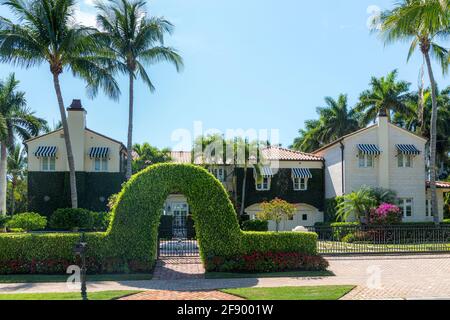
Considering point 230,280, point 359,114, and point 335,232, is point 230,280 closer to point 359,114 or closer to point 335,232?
point 335,232

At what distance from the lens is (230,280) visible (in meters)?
15.5

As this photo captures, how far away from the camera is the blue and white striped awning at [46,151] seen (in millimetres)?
35438

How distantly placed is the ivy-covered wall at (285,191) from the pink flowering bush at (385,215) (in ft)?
27.9

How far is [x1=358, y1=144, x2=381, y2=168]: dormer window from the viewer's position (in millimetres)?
36719

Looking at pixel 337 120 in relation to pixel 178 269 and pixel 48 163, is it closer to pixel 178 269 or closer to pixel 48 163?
pixel 48 163

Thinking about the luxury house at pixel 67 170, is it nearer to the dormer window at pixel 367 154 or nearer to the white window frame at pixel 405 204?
the dormer window at pixel 367 154

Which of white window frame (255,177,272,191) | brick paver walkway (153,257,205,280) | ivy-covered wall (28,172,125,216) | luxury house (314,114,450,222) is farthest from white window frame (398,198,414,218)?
ivy-covered wall (28,172,125,216)

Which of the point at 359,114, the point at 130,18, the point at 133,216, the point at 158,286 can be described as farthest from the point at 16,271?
the point at 359,114

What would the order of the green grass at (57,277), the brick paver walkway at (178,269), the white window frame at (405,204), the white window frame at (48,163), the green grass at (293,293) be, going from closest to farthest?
the green grass at (293,293), the green grass at (57,277), the brick paver walkway at (178,269), the white window frame at (48,163), the white window frame at (405,204)

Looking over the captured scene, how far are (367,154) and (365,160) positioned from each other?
1.98 feet

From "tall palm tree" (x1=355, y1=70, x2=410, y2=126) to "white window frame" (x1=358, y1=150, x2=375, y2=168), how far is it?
11.2 meters

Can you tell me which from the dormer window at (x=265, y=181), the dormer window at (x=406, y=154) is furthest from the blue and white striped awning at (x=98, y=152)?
the dormer window at (x=406, y=154)

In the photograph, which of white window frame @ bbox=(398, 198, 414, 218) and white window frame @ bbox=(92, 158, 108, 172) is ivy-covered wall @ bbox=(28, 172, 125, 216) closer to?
white window frame @ bbox=(92, 158, 108, 172)
